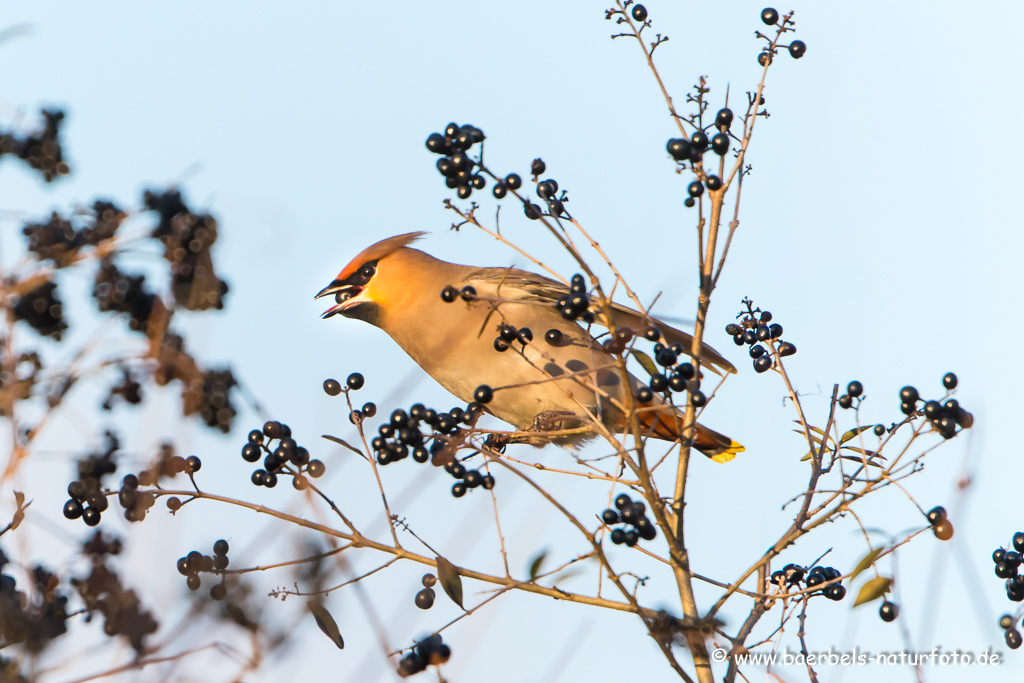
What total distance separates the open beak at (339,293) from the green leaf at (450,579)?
2.92 meters

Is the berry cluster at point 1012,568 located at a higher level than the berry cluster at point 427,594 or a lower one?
higher

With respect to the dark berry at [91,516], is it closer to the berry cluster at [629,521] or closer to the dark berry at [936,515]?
the berry cluster at [629,521]

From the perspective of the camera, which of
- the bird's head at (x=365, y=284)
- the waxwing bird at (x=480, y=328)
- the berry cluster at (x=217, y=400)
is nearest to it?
the berry cluster at (x=217, y=400)

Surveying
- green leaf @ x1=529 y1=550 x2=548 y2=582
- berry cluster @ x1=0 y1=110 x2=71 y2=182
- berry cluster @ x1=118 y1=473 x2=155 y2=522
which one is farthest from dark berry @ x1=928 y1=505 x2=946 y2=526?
berry cluster @ x1=0 y1=110 x2=71 y2=182

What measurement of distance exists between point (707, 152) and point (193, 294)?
1600 millimetres

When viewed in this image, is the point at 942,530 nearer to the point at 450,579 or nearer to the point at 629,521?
the point at 629,521

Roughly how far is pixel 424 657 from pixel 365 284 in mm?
3510

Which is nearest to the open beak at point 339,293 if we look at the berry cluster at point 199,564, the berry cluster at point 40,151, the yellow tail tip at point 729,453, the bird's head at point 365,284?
the bird's head at point 365,284

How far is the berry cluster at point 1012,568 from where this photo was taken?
3105 millimetres

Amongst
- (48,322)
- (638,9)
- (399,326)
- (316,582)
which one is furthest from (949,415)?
(399,326)

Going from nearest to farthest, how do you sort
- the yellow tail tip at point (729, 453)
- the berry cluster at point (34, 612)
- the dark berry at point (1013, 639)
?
the berry cluster at point (34, 612), the dark berry at point (1013, 639), the yellow tail tip at point (729, 453)

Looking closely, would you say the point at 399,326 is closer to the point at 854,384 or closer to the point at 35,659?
the point at 854,384

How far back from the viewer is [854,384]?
130 inches

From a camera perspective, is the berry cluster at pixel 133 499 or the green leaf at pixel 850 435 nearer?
the berry cluster at pixel 133 499
